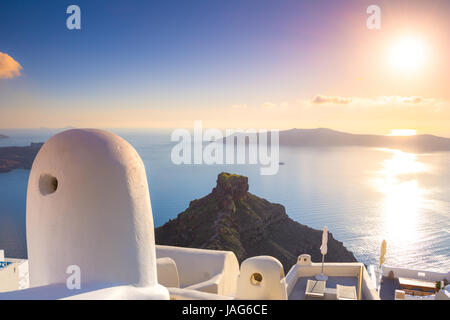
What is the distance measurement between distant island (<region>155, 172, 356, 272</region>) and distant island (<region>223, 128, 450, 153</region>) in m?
9.46

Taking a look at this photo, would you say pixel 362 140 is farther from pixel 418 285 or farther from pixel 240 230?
pixel 418 285

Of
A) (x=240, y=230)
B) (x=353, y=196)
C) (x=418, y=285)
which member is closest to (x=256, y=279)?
(x=418, y=285)

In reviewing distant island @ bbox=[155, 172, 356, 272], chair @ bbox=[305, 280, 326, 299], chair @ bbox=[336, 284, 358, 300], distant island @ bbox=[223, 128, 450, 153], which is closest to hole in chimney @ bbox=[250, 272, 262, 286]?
chair @ bbox=[305, 280, 326, 299]

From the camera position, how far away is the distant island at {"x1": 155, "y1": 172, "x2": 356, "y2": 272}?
31.4 m

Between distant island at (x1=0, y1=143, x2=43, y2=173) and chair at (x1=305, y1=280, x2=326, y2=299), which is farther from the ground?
distant island at (x1=0, y1=143, x2=43, y2=173)

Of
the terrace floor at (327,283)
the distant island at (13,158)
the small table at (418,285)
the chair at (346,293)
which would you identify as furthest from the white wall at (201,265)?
the distant island at (13,158)

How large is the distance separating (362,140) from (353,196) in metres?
10.3

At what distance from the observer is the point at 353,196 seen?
46.3m

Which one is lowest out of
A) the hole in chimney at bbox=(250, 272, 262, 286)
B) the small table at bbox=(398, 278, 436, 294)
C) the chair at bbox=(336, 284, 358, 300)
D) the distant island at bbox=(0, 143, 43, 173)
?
the small table at bbox=(398, 278, 436, 294)

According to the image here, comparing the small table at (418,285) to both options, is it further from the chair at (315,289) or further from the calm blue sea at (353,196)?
the calm blue sea at (353,196)

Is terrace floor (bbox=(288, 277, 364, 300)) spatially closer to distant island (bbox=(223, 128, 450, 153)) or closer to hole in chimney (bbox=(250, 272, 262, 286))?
hole in chimney (bbox=(250, 272, 262, 286))
